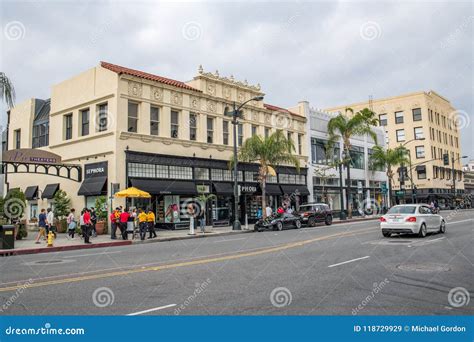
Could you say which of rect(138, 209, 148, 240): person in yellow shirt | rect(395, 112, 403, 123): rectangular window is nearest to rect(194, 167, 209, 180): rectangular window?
rect(138, 209, 148, 240): person in yellow shirt

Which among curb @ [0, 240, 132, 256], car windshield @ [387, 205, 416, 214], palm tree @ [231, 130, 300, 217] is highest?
palm tree @ [231, 130, 300, 217]

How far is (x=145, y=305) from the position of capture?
675 cm

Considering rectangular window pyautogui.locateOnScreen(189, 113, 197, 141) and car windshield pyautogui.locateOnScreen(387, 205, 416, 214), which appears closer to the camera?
car windshield pyautogui.locateOnScreen(387, 205, 416, 214)

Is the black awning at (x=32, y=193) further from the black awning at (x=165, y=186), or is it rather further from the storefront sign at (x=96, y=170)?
the black awning at (x=165, y=186)

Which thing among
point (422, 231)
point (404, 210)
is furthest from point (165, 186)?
point (422, 231)

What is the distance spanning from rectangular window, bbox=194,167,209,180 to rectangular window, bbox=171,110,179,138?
2960 millimetres

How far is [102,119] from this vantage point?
1087 inches

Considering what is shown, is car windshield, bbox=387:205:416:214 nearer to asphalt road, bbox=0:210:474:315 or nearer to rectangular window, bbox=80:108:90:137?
asphalt road, bbox=0:210:474:315

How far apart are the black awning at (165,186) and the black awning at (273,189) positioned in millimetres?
8510

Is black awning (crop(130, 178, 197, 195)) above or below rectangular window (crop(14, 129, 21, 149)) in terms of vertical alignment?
below

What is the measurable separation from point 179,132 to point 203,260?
61.8 feet

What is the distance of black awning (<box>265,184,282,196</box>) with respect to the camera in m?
36.0

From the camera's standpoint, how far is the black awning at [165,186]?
86.1 ft

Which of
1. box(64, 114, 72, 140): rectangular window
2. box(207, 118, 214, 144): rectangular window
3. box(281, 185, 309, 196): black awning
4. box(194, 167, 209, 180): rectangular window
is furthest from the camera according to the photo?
box(281, 185, 309, 196): black awning
